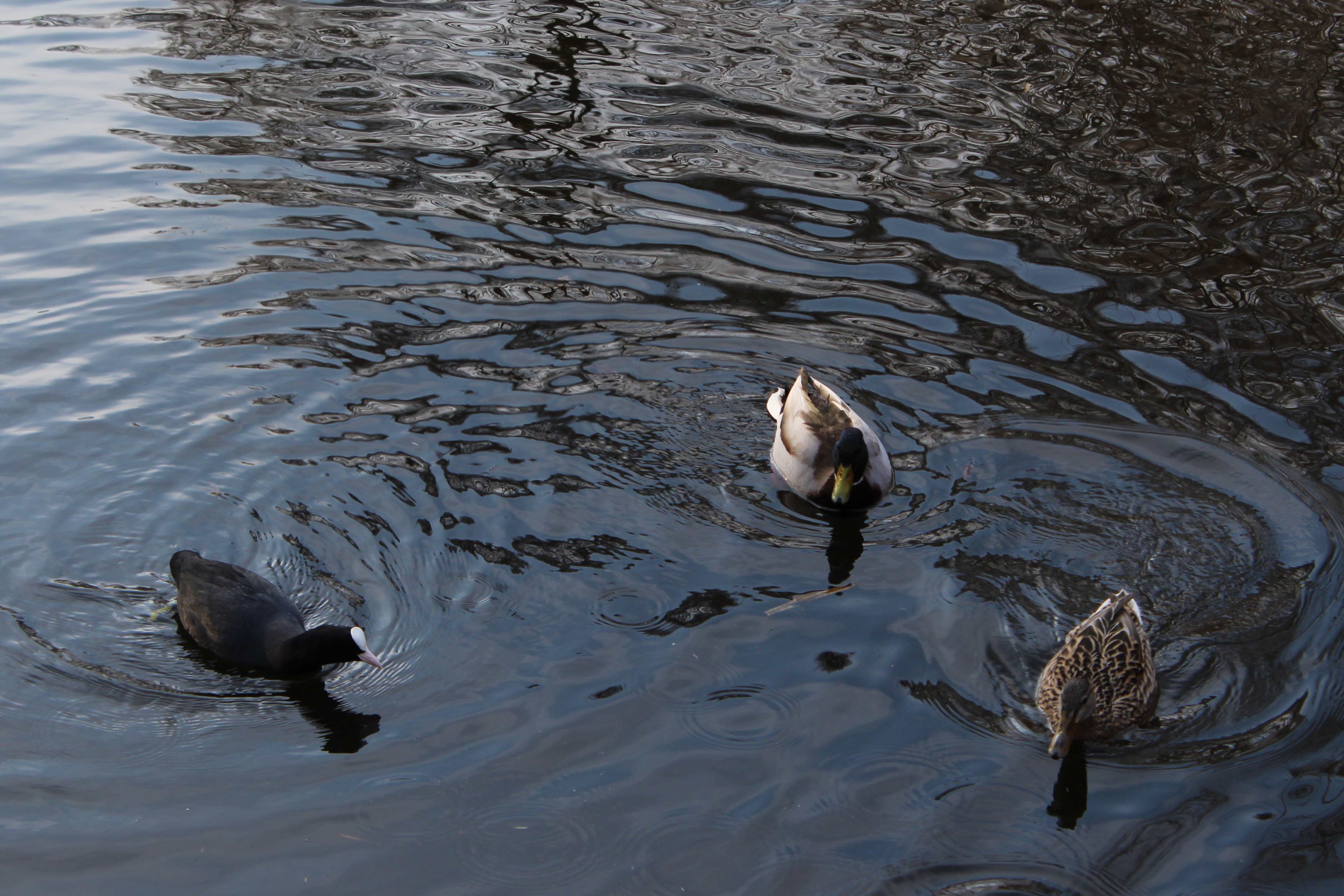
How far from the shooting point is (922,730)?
6.29 metres

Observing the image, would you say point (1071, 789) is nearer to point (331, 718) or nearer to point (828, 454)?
point (828, 454)

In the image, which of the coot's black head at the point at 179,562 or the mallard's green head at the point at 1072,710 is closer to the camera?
the mallard's green head at the point at 1072,710

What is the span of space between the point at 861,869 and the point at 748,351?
482 cm

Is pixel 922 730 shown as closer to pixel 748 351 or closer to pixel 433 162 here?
pixel 748 351

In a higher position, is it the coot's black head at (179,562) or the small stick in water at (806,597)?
the coot's black head at (179,562)

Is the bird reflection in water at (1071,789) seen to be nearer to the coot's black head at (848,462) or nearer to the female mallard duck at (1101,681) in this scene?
the female mallard duck at (1101,681)

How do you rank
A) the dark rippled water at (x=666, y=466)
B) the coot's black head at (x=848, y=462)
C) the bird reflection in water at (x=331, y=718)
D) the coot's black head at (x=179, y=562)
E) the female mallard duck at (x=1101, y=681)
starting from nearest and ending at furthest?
the dark rippled water at (x=666, y=466) < the female mallard duck at (x=1101, y=681) < the bird reflection in water at (x=331, y=718) < the coot's black head at (x=179, y=562) < the coot's black head at (x=848, y=462)

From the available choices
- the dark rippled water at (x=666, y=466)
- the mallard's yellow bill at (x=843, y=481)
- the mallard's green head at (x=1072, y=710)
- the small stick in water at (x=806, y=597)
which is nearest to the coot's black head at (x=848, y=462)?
the mallard's yellow bill at (x=843, y=481)

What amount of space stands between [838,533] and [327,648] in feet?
10.9

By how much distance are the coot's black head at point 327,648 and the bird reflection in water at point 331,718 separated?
7.0 inches

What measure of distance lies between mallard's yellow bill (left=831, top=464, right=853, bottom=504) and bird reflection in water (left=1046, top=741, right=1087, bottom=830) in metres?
2.31

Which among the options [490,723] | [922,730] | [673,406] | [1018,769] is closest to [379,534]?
[490,723]

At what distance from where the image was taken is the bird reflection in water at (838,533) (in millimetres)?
7582

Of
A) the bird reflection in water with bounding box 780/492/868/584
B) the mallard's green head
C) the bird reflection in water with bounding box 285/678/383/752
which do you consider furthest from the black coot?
the mallard's green head
